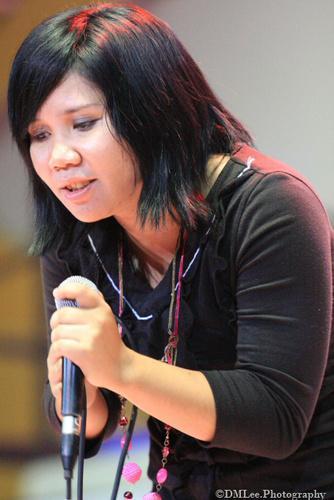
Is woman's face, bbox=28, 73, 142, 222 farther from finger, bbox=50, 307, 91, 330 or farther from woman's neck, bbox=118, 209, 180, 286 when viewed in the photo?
finger, bbox=50, 307, 91, 330

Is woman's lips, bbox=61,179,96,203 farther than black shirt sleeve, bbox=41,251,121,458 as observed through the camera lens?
No

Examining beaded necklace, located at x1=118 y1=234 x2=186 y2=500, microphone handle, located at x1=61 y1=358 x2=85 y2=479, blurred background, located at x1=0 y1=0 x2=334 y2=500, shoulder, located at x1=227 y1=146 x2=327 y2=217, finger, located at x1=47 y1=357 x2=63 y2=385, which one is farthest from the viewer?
blurred background, located at x1=0 y1=0 x2=334 y2=500

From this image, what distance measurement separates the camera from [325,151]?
2.20 metres

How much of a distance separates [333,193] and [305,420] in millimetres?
1073

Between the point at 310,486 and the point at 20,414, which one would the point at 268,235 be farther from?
the point at 20,414

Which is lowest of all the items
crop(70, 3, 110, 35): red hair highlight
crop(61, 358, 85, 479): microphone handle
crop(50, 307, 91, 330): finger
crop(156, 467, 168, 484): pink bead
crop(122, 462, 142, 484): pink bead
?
crop(122, 462, 142, 484): pink bead

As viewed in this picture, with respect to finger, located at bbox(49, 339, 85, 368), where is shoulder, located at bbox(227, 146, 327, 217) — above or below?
above

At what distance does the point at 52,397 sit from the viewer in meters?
1.36

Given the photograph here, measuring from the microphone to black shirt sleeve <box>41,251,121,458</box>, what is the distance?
1.25ft

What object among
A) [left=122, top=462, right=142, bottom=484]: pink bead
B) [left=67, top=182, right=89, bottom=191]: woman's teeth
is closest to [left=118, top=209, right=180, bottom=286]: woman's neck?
[left=67, top=182, right=89, bottom=191]: woman's teeth

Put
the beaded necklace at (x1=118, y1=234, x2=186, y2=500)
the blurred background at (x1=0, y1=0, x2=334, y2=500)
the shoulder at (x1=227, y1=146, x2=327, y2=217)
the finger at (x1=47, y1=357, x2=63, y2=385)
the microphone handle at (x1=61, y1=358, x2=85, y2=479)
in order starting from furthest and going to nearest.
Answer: the blurred background at (x1=0, y1=0, x2=334, y2=500) < the beaded necklace at (x1=118, y1=234, x2=186, y2=500) < the shoulder at (x1=227, y1=146, x2=327, y2=217) < the finger at (x1=47, y1=357, x2=63, y2=385) < the microphone handle at (x1=61, y1=358, x2=85, y2=479)

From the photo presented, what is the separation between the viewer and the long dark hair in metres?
1.20

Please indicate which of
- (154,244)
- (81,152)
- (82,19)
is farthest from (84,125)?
(154,244)

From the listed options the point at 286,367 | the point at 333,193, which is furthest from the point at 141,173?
the point at 333,193
